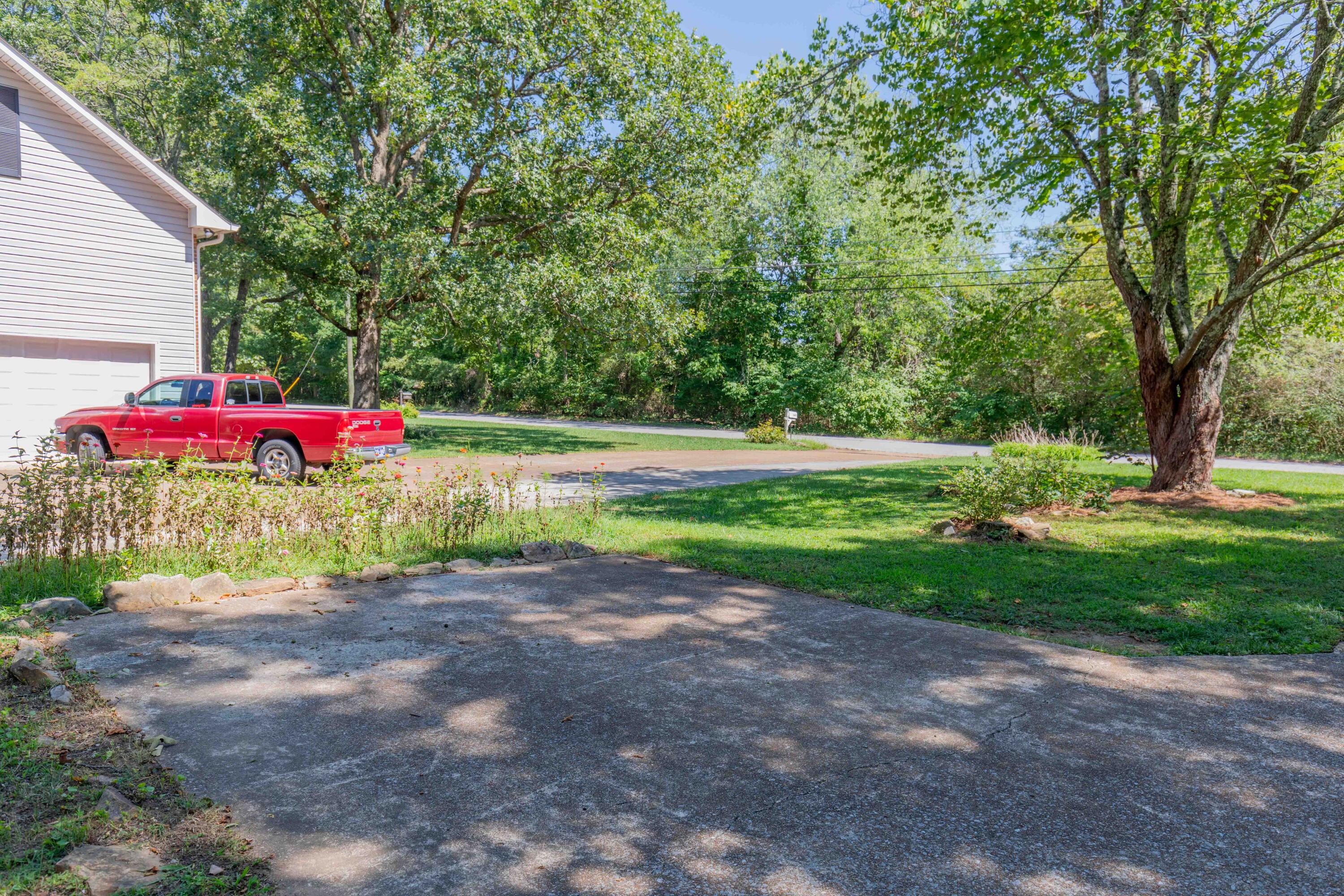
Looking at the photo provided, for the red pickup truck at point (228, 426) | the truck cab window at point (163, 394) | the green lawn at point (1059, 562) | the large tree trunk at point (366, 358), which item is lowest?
the green lawn at point (1059, 562)

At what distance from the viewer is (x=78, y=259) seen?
1388 centimetres

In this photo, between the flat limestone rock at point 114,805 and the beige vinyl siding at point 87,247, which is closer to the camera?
the flat limestone rock at point 114,805

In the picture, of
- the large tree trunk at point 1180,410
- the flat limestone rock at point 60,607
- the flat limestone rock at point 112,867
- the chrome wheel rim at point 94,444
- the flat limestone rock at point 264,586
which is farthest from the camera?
the chrome wheel rim at point 94,444

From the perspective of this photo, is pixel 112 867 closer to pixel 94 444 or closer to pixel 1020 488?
pixel 1020 488

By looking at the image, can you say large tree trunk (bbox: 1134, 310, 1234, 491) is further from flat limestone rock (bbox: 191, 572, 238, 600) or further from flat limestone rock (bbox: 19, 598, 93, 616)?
flat limestone rock (bbox: 19, 598, 93, 616)

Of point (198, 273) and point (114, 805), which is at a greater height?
point (198, 273)

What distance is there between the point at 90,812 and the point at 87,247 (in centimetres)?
1481

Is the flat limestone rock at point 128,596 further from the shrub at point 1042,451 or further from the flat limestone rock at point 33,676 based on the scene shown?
the shrub at point 1042,451

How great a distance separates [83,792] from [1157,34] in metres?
11.3

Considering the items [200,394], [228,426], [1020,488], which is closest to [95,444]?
[200,394]

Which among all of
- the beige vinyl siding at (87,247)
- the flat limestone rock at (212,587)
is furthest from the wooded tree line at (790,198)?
the flat limestone rock at (212,587)

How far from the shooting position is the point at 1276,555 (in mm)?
7887

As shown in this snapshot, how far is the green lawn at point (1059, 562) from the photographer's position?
582 centimetres

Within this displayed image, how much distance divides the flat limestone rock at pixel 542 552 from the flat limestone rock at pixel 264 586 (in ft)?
6.79
